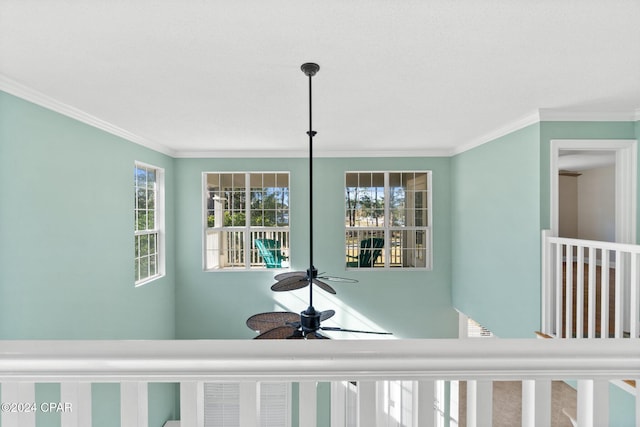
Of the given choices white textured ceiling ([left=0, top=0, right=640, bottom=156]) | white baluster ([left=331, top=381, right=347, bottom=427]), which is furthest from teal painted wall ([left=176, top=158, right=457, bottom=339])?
white baluster ([left=331, top=381, right=347, bottom=427])

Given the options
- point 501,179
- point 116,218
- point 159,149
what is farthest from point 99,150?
point 501,179

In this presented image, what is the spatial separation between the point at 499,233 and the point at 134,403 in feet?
12.5

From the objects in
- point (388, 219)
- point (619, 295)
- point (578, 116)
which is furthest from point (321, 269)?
point (578, 116)

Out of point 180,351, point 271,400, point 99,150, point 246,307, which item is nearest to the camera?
point 180,351

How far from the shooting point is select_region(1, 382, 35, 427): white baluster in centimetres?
67

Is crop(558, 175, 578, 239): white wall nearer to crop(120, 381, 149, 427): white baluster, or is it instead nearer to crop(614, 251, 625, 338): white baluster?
crop(614, 251, 625, 338): white baluster

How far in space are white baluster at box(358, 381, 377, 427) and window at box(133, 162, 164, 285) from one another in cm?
402

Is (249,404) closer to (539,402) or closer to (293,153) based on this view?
(539,402)

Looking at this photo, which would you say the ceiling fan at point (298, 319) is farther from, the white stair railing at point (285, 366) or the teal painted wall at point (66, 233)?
the teal painted wall at point (66, 233)

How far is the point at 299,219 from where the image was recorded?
15.7 feet

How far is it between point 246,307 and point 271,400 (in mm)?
1327

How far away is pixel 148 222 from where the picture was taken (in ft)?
14.0

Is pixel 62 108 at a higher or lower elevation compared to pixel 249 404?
higher

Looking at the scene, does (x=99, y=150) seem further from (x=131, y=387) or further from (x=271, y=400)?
(x=271, y=400)
